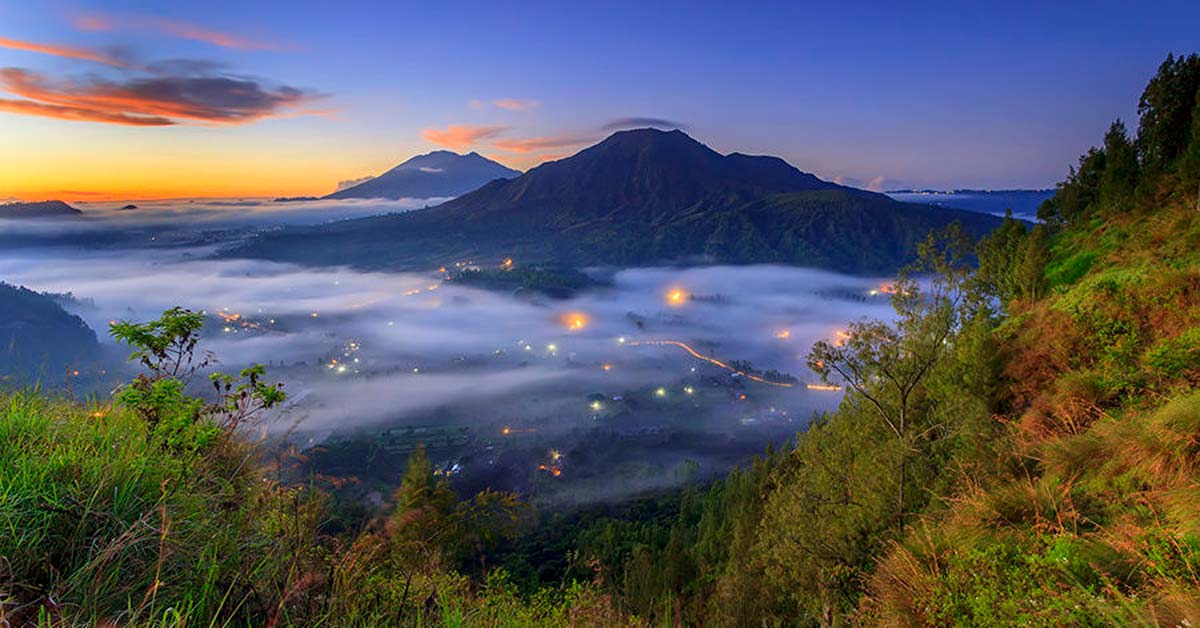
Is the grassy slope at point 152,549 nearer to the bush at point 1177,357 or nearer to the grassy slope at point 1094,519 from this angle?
the grassy slope at point 1094,519

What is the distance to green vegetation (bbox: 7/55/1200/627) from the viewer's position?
10.9 feet

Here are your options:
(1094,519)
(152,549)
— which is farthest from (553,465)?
(152,549)

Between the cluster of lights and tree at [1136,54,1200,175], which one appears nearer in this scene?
tree at [1136,54,1200,175]

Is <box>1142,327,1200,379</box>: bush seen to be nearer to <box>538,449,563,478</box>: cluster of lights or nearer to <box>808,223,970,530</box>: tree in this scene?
<box>808,223,970,530</box>: tree

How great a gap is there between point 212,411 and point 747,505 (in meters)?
Result: 44.4

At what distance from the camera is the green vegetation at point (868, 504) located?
3320 millimetres

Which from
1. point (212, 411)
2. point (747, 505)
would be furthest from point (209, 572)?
point (747, 505)

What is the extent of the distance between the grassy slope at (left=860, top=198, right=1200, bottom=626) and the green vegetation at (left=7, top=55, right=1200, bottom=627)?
1.2 inches

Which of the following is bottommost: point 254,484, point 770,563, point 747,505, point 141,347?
point 747,505

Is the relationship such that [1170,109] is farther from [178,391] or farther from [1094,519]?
[178,391]

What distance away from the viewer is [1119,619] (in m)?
3.41

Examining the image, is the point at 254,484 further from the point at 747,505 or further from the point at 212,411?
the point at 747,505

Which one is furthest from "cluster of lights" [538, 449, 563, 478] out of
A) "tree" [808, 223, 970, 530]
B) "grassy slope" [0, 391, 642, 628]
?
→ "grassy slope" [0, 391, 642, 628]

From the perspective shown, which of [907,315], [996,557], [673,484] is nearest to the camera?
[996,557]
